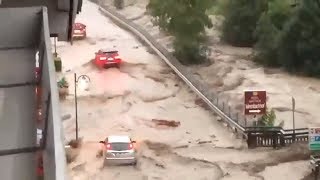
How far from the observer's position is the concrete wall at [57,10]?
26.8ft

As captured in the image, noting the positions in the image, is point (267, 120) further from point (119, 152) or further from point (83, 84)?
point (83, 84)

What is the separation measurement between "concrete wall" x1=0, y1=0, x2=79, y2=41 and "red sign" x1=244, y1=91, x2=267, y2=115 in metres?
14.3

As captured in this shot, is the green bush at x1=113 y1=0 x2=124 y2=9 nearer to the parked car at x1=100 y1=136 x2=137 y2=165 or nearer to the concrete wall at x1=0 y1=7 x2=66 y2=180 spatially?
the parked car at x1=100 y1=136 x2=137 y2=165

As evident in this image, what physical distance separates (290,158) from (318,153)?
94cm

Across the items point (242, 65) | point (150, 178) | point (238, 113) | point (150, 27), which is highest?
point (150, 27)

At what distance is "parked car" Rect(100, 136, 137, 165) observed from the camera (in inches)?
796

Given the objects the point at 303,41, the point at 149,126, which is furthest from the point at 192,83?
the point at 303,41

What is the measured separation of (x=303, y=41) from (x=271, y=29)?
234 cm

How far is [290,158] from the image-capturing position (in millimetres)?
21312

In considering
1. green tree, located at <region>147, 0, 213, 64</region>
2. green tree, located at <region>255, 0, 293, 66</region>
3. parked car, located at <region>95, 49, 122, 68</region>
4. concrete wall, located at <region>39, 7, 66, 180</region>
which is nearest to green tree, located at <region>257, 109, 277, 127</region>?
green tree, located at <region>255, 0, 293, 66</region>

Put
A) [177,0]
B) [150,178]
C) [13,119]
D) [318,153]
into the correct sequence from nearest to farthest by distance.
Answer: [13,119] → [150,178] → [318,153] → [177,0]

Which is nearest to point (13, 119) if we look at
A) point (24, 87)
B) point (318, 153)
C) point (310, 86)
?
point (24, 87)

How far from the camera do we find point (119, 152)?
20.2 m

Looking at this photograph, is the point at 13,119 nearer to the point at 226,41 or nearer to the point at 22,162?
the point at 22,162
